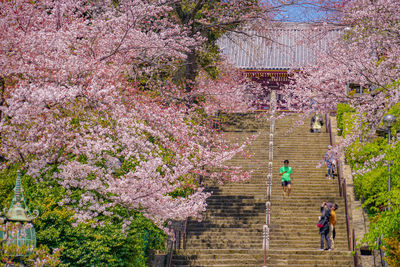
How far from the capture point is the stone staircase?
16844 mm

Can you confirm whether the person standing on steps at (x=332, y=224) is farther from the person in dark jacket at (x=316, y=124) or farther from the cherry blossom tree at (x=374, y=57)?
→ the person in dark jacket at (x=316, y=124)

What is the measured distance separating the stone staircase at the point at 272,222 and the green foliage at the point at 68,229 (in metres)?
5.27

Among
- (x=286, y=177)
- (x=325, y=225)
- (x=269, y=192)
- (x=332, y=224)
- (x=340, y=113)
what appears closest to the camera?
(x=325, y=225)

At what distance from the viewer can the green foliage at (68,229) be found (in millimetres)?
11039

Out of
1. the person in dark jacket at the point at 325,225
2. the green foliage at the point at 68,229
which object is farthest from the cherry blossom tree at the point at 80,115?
the person in dark jacket at the point at 325,225

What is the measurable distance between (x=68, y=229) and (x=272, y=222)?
935 centimetres

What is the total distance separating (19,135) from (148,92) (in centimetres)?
594

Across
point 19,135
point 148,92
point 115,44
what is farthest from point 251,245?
point 19,135

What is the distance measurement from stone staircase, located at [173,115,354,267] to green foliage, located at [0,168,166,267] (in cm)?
527

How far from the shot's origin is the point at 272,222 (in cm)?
1923

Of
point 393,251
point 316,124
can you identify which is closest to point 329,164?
point 316,124

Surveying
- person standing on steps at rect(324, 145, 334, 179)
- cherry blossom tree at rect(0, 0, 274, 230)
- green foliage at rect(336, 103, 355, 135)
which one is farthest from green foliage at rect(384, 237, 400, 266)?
green foliage at rect(336, 103, 355, 135)

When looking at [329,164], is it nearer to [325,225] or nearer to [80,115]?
[325,225]

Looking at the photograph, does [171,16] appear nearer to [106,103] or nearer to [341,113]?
→ [106,103]
